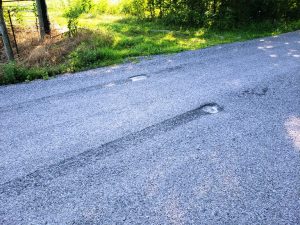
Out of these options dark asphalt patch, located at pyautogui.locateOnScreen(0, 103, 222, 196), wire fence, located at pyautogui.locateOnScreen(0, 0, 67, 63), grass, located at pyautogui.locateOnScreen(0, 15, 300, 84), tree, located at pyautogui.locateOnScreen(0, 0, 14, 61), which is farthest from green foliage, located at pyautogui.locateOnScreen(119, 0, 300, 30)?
dark asphalt patch, located at pyautogui.locateOnScreen(0, 103, 222, 196)

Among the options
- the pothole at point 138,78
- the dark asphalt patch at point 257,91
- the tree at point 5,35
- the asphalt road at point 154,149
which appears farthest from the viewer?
the tree at point 5,35

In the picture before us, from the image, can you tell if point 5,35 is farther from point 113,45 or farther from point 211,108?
point 211,108

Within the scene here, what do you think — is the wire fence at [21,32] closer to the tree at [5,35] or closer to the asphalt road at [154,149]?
the tree at [5,35]

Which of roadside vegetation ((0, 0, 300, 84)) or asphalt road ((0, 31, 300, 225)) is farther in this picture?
roadside vegetation ((0, 0, 300, 84))

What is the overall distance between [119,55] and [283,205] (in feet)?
22.5

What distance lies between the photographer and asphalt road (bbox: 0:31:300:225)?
3.18 m

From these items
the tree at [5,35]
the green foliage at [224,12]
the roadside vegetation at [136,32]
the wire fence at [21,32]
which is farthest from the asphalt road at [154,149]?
the green foliage at [224,12]

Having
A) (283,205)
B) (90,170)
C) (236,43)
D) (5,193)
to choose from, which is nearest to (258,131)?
(283,205)

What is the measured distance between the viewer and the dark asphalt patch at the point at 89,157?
11.8 ft

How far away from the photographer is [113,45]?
10.0 meters

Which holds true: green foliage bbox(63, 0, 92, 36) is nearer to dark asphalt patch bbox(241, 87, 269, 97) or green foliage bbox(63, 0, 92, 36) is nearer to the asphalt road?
the asphalt road

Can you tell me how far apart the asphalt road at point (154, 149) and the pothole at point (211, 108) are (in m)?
0.02

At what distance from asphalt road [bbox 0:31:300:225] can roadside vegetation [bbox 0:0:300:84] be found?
1318 millimetres

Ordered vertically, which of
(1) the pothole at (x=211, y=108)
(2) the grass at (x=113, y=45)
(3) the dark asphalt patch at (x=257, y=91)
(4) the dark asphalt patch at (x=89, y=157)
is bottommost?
(2) the grass at (x=113, y=45)
